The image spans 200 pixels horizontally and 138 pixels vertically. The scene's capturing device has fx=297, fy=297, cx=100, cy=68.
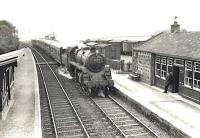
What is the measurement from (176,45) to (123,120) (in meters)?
8.03

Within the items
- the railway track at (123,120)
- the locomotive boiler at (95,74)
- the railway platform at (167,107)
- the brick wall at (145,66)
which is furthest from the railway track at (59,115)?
the brick wall at (145,66)

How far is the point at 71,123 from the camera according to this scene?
13852 millimetres

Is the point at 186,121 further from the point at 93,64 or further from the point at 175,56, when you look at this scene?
the point at 93,64

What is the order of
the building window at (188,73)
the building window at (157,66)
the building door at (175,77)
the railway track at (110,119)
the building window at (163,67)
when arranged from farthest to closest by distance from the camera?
the building window at (157,66), the building window at (163,67), the building door at (175,77), the building window at (188,73), the railway track at (110,119)

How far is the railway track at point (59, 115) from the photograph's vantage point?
12606mm

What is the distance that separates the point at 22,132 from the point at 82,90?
31.0 feet

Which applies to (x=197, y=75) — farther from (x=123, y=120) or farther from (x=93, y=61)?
(x=93, y=61)

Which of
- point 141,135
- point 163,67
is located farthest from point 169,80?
point 141,135

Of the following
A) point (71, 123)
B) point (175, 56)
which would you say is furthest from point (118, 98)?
point (71, 123)

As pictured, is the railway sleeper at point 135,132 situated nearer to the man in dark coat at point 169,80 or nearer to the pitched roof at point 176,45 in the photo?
the pitched roof at point 176,45

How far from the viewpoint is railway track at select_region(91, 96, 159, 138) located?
40.3ft

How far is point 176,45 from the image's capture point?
65.4 feet

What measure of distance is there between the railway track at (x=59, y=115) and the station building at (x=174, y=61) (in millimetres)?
6767

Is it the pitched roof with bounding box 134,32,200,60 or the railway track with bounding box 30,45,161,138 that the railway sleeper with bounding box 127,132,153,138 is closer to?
the railway track with bounding box 30,45,161,138
